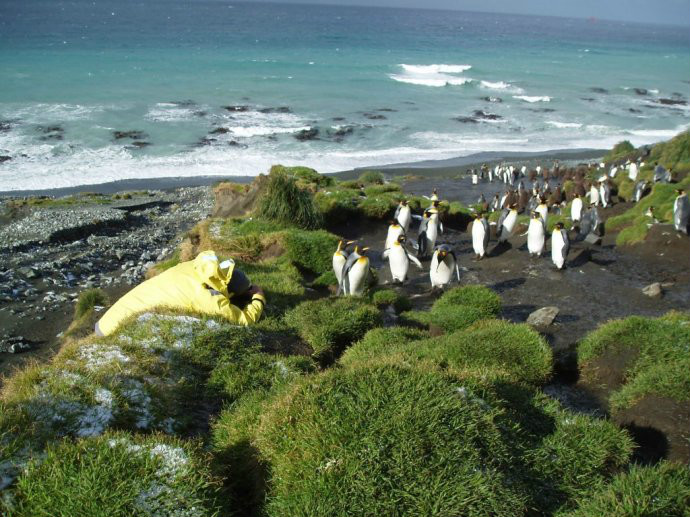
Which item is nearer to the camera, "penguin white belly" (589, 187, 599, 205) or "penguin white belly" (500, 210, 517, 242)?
"penguin white belly" (500, 210, 517, 242)

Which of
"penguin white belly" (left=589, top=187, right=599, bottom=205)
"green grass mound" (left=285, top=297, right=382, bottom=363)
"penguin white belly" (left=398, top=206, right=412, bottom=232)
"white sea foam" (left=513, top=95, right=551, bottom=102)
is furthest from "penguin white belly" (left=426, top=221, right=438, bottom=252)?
"white sea foam" (left=513, top=95, right=551, bottom=102)

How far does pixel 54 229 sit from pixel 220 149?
19812 millimetres

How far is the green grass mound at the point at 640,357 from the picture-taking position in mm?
7199

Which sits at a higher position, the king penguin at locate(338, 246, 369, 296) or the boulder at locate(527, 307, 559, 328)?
the king penguin at locate(338, 246, 369, 296)

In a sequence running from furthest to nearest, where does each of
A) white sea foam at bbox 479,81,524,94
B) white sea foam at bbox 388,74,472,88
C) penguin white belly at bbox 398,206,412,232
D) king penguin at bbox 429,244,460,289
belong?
white sea foam at bbox 388,74,472,88 → white sea foam at bbox 479,81,524,94 → penguin white belly at bbox 398,206,412,232 → king penguin at bbox 429,244,460,289

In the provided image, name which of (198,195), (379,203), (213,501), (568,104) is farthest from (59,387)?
(568,104)

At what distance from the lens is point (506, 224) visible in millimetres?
18500

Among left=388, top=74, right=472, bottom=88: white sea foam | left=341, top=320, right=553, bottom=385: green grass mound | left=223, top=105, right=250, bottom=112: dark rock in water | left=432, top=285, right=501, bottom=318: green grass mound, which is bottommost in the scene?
left=432, top=285, right=501, bottom=318: green grass mound

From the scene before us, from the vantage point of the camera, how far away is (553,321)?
1127 cm

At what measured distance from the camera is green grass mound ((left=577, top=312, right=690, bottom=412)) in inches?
283

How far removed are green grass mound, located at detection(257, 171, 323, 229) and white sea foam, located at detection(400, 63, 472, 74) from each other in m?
72.8

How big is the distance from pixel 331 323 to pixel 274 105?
49299 millimetres

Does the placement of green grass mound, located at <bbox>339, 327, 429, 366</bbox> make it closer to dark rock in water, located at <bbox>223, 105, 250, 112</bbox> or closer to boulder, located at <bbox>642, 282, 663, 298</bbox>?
boulder, located at <bbox>642, 282, 663, 298</bbox>

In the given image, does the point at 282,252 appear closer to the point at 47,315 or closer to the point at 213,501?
the point at 47,315
